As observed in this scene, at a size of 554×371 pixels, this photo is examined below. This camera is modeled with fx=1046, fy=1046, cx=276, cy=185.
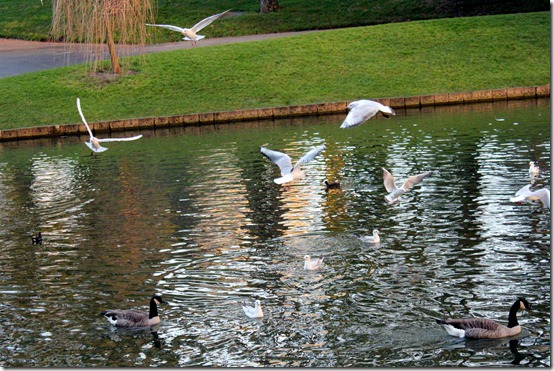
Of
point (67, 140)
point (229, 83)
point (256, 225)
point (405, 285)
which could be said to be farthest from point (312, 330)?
point (229, 83)

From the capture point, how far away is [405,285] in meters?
13.3

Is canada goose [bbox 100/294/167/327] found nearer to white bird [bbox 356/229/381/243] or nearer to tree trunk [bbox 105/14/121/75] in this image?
white bird [bbox 356/229/381/243]

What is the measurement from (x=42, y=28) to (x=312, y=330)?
39510mm

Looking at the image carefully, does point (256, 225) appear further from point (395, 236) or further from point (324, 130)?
point (324, 130)

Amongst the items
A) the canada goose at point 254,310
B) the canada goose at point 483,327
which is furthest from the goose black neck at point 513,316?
the canada goose at point 254,310

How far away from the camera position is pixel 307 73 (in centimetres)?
3562

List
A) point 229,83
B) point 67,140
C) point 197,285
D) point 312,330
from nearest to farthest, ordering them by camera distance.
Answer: point 312,330 < point 197,285 < point 67,140 < point 229,83

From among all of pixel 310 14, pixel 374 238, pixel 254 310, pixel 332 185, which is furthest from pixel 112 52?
pixel 254 310

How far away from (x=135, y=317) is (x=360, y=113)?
4.40m

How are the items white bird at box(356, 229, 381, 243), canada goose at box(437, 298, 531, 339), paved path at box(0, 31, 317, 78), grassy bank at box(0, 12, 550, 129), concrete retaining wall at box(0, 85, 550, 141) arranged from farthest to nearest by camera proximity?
paved path at box(0, 31, 317, 78) → grassy bank at box(0, 12, 550, 129) → concrete retaining wall at box(0, 85, 550, 141) → white bird at box(356, 229, 381, 243) → canada goose at box(437, 298, 531, 339)

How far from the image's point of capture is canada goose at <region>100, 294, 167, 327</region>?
12.2m

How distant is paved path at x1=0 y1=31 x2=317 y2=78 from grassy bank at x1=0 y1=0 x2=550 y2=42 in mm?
1509

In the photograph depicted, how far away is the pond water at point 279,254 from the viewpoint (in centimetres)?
1152

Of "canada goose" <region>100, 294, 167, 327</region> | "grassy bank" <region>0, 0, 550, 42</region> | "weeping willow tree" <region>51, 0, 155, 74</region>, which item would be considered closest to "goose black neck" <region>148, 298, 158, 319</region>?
"canada goose" <region>100, 294, 167, 327</region>
